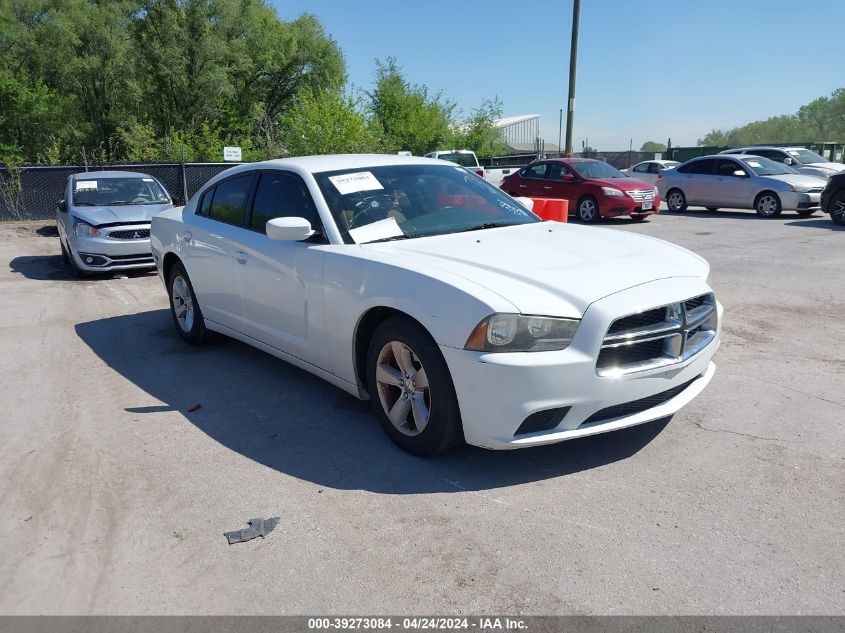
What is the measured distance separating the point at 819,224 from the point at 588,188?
4.85 metres

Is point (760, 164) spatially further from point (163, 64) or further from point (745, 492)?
point (163, 64)

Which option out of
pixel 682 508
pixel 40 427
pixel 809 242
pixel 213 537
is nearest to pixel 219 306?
pixel 40 427

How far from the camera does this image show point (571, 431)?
11.6 feet

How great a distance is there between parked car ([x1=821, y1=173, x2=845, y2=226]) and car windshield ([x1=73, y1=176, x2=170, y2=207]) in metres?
12.9

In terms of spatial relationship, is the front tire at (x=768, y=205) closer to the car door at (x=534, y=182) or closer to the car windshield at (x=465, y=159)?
the car door at (x=534, y=182)

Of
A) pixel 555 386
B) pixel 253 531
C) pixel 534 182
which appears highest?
pixel 534 182

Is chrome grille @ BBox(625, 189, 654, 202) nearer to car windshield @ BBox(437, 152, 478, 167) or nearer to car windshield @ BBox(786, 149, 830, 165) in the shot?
car windshield @ BBox(786, 149, 830, 165)

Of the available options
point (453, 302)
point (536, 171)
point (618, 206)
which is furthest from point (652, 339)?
point (536, 171)

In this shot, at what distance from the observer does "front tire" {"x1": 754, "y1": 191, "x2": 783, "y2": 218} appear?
52.8ft

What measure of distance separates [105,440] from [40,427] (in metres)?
0.60

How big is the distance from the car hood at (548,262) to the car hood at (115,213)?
7.59 meters

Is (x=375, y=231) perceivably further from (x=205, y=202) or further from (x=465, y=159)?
(x=465, y=159)

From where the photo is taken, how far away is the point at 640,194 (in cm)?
1583

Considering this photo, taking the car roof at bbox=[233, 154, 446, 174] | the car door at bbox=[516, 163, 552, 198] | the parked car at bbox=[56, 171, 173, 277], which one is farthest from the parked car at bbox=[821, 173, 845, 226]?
the parked car at bbox=[56, 171, 173, 277]
